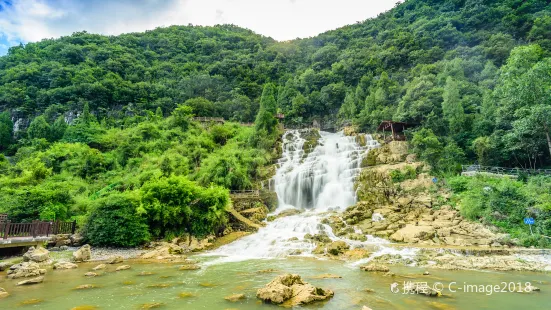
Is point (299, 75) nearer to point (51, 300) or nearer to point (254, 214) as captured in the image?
point (254, 214)

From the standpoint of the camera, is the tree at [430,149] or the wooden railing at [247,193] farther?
the wooden railing at [247,193]

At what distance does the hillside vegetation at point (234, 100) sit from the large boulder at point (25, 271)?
5736 mm

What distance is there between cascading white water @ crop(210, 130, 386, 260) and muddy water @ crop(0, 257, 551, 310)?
435cm

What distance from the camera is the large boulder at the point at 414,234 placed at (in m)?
16.7

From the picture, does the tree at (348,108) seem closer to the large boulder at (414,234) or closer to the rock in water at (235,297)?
the large boulder at (414,234)

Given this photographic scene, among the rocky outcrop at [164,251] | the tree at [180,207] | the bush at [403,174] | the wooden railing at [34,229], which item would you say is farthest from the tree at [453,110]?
the wooden railing at [34,229]

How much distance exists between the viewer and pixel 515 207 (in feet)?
57.4

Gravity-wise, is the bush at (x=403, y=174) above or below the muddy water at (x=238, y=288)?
above

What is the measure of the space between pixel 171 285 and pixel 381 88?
44.6 meters

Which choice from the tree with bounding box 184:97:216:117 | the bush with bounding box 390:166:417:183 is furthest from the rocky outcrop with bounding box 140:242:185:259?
the tree with bounding box 184:97:216:117

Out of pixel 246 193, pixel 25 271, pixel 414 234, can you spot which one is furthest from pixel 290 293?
pixel 246 193

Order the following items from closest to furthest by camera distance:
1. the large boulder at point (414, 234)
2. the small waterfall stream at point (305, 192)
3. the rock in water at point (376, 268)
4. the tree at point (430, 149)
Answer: the rock in water at point (376, 268) < the large boulder at point (414, 234) < the small waterfall stream at point (305, 192) < the tree at point (430, 149)

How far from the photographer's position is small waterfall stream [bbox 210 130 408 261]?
55.3 ft

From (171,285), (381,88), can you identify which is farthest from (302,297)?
(381,88)
